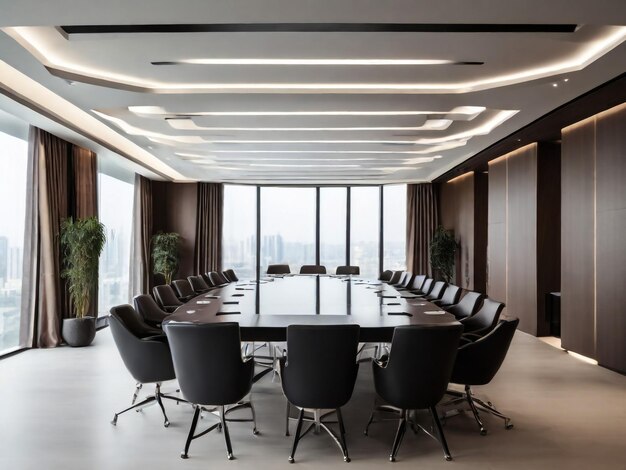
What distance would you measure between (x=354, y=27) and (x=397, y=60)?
84cm

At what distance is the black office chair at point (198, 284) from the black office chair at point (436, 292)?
10.6 feet

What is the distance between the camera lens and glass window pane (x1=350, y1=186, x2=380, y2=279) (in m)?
13.0

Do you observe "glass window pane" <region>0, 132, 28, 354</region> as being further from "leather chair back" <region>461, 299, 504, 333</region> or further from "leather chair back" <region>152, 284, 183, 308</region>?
"leather chair back" <region>461, 299, 504, 333</region>

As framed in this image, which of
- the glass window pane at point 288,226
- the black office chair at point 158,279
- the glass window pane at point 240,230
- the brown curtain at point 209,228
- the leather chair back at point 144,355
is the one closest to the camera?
the leather chair back at point 144,355

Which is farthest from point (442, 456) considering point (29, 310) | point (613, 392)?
point (29, 310)

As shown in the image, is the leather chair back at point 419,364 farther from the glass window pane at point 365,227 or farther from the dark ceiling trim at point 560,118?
the glass window pane at point 365,227

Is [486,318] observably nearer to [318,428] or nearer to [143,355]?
[318,428]

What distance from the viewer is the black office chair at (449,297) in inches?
227

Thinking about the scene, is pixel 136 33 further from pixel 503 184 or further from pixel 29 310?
pixel 503 184

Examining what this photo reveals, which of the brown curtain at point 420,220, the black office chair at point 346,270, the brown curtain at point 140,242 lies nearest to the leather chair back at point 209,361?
the black office chair at point 346,270

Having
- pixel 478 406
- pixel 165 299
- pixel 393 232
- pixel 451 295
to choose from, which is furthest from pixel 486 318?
pixel 393 232

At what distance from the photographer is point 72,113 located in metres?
6.48

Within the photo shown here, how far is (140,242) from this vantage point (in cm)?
1102

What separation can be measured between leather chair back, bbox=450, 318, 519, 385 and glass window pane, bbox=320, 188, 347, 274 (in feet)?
30.5
